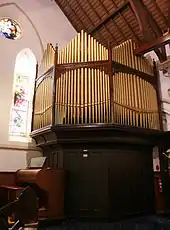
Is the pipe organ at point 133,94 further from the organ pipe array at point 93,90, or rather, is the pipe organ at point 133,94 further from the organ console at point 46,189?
the organ console at point 46,189

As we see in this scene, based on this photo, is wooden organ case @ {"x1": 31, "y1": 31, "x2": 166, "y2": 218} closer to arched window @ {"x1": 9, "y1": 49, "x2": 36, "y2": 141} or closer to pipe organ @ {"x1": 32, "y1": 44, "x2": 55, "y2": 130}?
pipe organ @ {"x1": 32, "y1": 44, "x2": 55, "y2": 130}

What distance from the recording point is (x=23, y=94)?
25.6 feet

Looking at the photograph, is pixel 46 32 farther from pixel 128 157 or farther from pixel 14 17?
pixel 128 157

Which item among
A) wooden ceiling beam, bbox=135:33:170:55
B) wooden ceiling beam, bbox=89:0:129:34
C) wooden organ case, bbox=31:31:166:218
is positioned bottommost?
wooden organ case, bbox=31:31:166:218

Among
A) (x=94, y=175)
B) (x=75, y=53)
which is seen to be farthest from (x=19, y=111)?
(x=94, y=175)

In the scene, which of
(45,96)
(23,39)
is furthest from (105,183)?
(23,39)

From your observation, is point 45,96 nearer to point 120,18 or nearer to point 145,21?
point 145,21

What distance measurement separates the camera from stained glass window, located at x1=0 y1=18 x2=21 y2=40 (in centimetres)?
780

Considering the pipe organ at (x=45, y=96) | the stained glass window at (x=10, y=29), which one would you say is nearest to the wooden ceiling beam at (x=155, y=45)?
the pipe organ at (x=45, y=96)

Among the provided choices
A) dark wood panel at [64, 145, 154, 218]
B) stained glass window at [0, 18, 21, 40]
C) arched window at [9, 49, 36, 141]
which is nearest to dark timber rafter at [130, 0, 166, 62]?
dark wood panel at [64, 145, 154, 218]

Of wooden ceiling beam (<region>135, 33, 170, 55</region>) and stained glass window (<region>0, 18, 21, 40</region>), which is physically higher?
stained glass window (<region>0, 18, 21, 40</region>)

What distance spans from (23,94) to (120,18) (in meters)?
4.12

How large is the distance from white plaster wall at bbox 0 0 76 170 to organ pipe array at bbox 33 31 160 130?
934 mm

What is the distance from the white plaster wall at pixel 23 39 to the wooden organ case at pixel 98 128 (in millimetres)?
915
